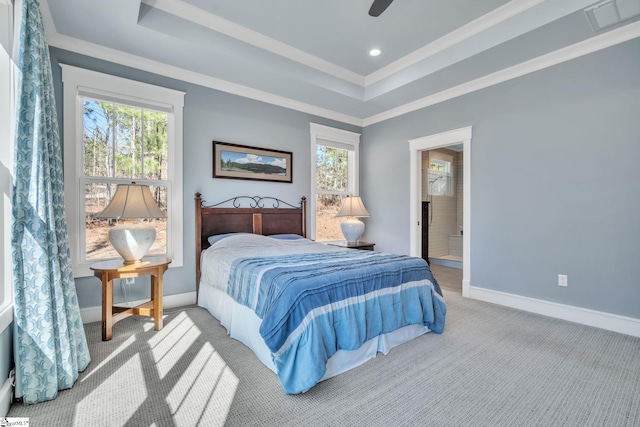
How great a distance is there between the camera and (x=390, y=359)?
7.50 ft

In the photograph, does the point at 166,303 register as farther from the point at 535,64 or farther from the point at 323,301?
the point at 535,64

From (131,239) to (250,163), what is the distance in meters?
1.84

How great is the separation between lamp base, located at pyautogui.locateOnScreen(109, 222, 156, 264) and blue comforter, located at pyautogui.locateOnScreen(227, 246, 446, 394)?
82 cm

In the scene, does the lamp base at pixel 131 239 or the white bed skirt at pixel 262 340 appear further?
the lamp base at pixel 131 239

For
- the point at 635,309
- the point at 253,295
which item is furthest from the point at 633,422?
the point at 253,295

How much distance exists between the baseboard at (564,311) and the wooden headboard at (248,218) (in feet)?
8.40

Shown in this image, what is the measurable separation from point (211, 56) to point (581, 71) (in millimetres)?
3780

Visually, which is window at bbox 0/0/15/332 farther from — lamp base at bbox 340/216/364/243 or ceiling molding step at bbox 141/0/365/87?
lamp base at bbox 340/216/364/243

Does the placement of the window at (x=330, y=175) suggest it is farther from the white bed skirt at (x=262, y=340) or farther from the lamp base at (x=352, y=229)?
the white bed skirt at (x=262, y=340)

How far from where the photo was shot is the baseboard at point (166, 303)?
9.86 ft

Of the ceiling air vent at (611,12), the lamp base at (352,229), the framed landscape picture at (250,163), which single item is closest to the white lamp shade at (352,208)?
the lamp base at (352,229)

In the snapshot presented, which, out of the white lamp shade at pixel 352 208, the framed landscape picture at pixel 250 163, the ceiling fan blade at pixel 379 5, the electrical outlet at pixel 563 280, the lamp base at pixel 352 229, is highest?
the ceiling fan blade at pixel 379 5

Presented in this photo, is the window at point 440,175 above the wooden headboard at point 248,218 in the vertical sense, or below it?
above

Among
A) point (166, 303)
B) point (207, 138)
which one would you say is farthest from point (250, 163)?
point (166, 303)
